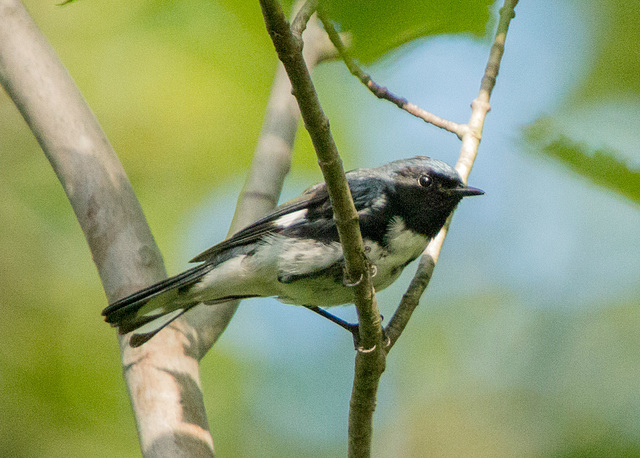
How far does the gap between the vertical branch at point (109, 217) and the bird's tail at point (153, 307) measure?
72 mm

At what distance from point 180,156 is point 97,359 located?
1.86m

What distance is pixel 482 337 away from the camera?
6.37 m

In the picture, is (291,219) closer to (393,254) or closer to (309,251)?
(309,251)

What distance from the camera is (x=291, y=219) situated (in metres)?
3.10

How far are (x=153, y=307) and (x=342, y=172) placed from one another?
1439 mm

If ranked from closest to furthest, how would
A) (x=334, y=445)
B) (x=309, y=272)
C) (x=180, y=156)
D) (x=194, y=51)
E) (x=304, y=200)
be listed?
(x=309, y=272) → (x=304, y=200) → (x=194, y=51) → (x=180, y=156) → (x=334, y=445)

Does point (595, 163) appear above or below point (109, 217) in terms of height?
below

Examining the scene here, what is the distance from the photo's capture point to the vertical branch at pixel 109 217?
8.11ft

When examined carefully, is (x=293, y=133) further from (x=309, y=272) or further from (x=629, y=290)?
(x=629, y=290)

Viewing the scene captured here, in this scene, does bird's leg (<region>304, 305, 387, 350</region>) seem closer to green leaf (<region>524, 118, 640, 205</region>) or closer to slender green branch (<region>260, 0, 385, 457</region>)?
slender green branch (<region>260, 0, 385, 457</region>)

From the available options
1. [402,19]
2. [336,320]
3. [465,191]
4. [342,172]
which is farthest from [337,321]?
[402,19]

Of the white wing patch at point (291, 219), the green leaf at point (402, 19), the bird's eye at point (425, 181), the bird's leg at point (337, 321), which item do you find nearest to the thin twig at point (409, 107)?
the bird's eye at point (425, 181)

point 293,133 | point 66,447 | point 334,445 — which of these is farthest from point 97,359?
point 293,133

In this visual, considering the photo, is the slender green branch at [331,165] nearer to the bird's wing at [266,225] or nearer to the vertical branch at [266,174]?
the bird's wing at [266,225]
